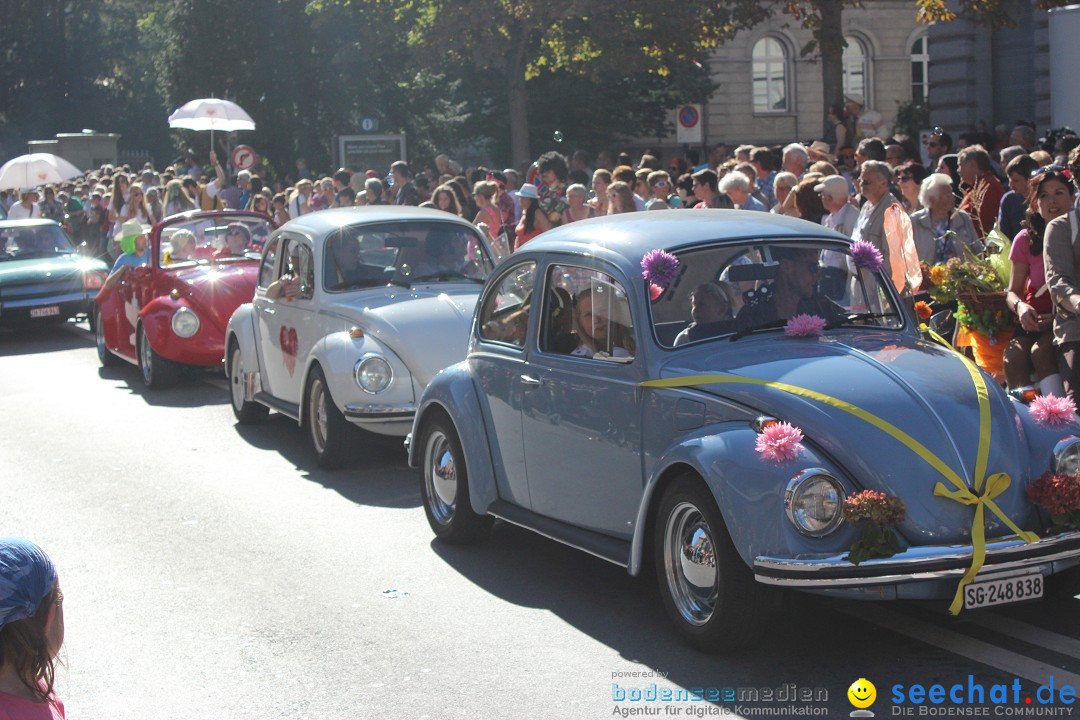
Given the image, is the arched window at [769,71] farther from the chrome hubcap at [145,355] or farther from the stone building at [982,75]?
the chrome hubcap at [145,355]

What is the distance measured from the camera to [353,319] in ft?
34.1

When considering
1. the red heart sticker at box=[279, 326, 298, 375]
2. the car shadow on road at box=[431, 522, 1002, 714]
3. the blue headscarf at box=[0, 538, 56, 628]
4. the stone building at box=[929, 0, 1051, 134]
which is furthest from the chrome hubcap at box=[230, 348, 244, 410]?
the stone building at box=[929, 0, 1051, 134]

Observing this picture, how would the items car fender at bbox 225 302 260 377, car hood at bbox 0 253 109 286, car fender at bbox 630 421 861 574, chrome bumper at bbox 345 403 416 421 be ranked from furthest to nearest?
car hood at bbox 0 253 109 286 → car fender at bbox 225 302 260 377 → chrome bumper at bbox 345 403 416 421 → car fender at bbox 630 421 861 574

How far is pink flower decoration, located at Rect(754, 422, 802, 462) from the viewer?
17.8 ft

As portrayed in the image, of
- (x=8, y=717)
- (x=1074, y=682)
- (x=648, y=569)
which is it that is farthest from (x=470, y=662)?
(x=8, y=717)

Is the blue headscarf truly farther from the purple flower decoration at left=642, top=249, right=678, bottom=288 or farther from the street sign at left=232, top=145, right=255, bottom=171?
the street sign at left=232, top=145, right=255, bottom=171

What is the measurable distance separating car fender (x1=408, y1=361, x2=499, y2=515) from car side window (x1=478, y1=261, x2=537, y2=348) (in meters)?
0.28

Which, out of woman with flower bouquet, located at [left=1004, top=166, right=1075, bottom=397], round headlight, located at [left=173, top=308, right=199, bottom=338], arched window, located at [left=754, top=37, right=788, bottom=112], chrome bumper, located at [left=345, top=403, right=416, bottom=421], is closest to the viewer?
woman with flower bouquet, located at [left=1004, top=166, right=1075, bottom=397]

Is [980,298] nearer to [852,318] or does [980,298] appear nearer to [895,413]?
[852,318]

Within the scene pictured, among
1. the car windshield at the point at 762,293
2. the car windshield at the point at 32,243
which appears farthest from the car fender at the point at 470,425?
the car windshield at the point at 32,243

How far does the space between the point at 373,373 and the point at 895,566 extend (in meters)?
5.29

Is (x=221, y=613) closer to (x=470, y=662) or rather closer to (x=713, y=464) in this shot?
(x=470, y=662)

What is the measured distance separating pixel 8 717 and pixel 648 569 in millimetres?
4647

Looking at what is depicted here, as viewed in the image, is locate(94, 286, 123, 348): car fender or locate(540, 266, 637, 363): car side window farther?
locate(94, 286, 123, 348): car fender
